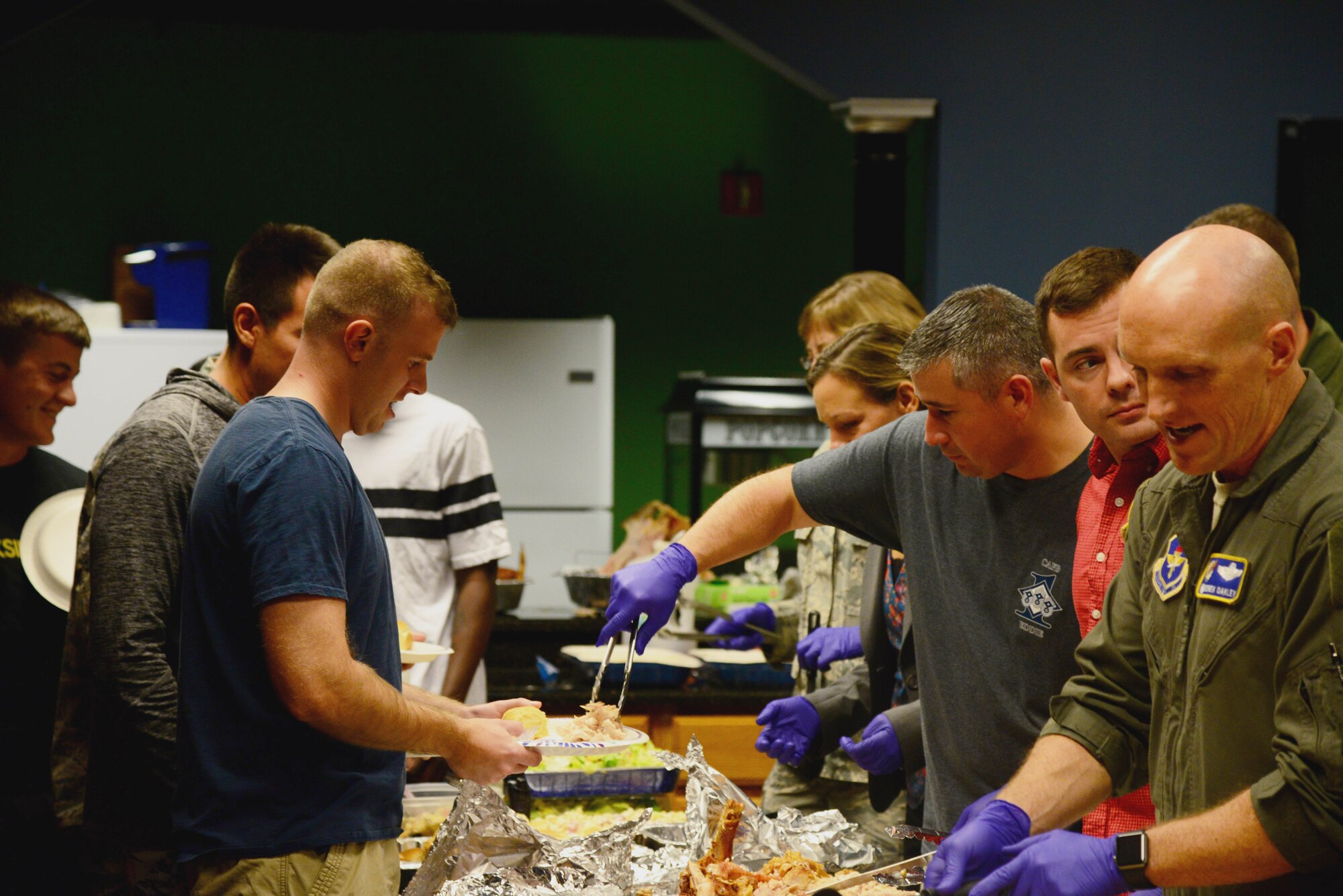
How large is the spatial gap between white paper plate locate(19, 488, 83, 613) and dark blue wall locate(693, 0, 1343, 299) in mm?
2995

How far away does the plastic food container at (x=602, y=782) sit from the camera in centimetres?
266

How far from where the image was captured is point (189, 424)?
7.11 ft

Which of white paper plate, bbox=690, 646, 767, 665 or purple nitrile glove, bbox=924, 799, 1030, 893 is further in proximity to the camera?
white paper plate, bbox=690, 646, 767, 665

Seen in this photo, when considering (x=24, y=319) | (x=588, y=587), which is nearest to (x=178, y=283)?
(x=588, y=587)

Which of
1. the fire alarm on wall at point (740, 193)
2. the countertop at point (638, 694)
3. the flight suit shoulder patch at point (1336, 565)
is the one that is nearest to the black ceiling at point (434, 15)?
the fire alarm on wall at point (740, 193)

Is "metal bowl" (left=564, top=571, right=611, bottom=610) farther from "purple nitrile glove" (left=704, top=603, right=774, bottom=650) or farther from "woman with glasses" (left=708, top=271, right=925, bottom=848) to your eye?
"woman with glasses" (left=708, top=271, right=925, bottom=848)

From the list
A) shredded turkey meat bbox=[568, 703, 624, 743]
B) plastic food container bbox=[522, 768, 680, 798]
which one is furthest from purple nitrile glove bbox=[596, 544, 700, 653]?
plastic food container bbox=[522, 768, 680, 798]

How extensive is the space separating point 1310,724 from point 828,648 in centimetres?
167

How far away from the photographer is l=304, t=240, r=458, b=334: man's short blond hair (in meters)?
1.90

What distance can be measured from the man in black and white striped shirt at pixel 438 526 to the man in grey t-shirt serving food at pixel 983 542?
43.2 inches

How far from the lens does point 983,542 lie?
87.2 inches

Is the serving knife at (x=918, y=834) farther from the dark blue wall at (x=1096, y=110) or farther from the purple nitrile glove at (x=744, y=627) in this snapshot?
the dark blue wall at (x=1096, y=110)

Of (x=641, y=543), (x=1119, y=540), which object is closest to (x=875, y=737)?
(x=1119, y=540)

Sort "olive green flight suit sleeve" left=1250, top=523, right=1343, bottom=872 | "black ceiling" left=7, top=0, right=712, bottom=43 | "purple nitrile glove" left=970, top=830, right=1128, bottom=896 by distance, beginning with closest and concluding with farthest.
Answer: "olive green flight suit sleeve" left=1250, top=523, right=1343, bottom=872 → "purple nitrile glove" left=970, top=830, right=1128, bottom=896 → "black ceiling" left=7, top=0, right=712, bottom=43
